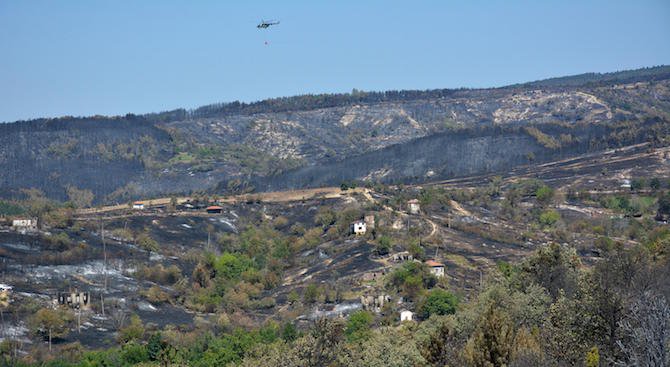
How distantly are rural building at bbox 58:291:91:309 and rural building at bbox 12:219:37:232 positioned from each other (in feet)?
86.7

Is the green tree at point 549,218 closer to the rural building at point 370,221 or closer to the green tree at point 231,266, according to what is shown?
the rural building at point 370,221

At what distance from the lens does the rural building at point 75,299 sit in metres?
105

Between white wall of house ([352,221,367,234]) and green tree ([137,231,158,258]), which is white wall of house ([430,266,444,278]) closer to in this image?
white wall of house ([352,221,367,234])

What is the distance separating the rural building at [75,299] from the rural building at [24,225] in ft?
86.7

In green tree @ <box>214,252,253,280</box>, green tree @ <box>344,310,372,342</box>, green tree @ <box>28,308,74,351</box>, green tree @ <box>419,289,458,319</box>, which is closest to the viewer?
green tree @ <box>344,310,372,342</box>

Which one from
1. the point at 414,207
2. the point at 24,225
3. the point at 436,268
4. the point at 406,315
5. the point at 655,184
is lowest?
the point at 406,315

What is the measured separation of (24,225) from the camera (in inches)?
5221

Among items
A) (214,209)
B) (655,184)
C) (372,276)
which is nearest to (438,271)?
(372,276)

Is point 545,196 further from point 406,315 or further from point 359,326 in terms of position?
point 359,326

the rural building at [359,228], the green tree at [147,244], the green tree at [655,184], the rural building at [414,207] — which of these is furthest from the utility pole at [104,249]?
the green tree at [655,184]

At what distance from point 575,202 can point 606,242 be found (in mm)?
35795

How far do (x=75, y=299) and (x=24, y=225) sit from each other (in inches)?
1175

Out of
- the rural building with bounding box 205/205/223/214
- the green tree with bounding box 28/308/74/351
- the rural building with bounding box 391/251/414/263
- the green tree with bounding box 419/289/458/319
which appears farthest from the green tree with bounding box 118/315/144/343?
the rural building with bounding box 205/205/223/214

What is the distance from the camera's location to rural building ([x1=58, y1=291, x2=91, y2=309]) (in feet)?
343
